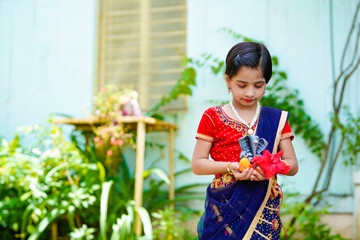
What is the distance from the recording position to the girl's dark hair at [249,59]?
4.99 ft

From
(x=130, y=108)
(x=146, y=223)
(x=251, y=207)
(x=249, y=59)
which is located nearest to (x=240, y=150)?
(x=251, y=207)

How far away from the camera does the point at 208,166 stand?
61.4 inches

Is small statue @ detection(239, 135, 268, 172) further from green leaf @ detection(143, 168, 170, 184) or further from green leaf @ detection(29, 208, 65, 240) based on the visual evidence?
green leaf @ detection(29, 208, 65, 240)

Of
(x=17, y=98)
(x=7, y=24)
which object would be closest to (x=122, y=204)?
(x=17, y=98)

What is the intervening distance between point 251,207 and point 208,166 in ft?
0.72

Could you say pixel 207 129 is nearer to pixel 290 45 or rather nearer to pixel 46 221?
pixel 46 221

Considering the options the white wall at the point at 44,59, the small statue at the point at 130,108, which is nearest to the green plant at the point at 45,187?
the small statue at the point at 130,108

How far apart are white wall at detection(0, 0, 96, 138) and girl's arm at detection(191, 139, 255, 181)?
10.3ft

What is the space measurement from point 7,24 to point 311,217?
400 centimetres

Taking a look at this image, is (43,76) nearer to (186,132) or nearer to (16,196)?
(16,196)

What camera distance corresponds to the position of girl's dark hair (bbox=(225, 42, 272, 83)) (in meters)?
1.52

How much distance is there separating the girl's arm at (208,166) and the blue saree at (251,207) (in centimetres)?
10

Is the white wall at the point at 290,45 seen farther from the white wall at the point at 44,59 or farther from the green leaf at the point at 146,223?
the white wall at the point at 44,59

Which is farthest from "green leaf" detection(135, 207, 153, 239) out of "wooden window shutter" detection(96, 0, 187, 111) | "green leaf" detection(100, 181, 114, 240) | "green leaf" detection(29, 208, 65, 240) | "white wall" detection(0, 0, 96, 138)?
"white wall" detection(0, 0, 96, 138)
